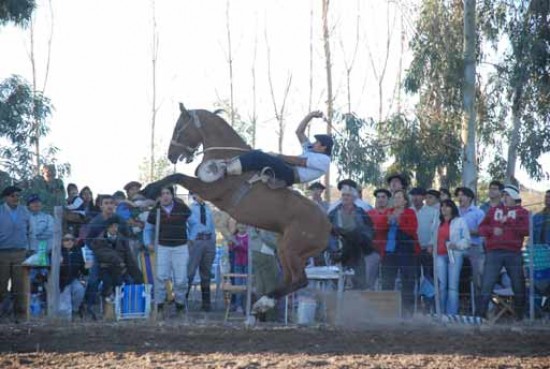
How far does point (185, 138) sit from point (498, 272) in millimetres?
5118

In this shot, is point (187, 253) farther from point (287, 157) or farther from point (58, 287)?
point (287, 157)

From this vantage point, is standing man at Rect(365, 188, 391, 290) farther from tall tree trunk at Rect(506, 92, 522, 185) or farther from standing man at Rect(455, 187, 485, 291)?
tall tree trunk at Rect(506, 92, 522, 185)

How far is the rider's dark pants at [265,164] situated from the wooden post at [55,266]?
142 inches

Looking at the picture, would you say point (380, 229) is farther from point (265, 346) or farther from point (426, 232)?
point (265, 346)

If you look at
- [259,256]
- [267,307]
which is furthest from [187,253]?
[267,307]

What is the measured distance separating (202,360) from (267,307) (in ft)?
7.96

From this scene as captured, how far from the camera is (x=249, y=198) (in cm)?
1245

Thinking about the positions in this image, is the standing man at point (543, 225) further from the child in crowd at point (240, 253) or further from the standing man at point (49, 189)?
the standing man at point (49, 189)

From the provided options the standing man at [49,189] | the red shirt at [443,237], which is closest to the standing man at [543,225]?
the red shirt at [443,237]

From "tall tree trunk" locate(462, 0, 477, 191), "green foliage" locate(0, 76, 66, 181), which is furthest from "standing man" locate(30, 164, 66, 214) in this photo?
"tall tree trunk" locate(462, 0, 477, 191)

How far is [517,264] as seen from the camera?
574 inches

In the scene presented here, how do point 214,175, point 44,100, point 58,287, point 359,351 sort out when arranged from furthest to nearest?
point 44,100, point 58,287, point 214,175, point 359,351

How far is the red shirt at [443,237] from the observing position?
14766 mm

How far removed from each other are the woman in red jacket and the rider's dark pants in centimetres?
299
